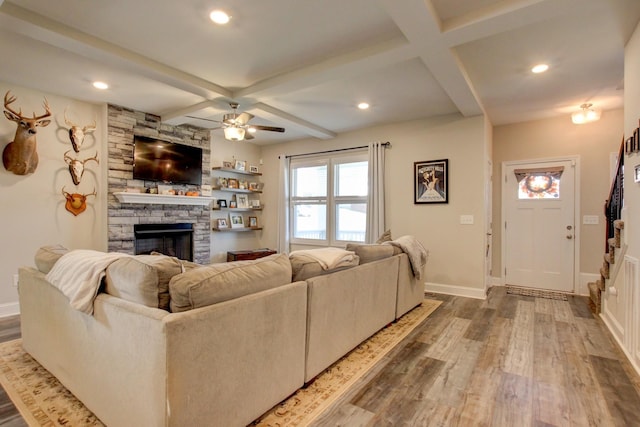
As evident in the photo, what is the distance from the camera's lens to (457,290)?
14.9ft

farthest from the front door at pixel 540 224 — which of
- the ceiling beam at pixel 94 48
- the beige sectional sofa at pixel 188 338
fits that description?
the ceiling beam at pixel 94 48

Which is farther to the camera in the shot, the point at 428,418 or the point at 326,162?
the point at 326,162

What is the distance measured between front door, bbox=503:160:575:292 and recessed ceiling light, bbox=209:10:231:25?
14.5 feet

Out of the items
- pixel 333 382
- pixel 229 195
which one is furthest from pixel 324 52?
pixel 229 195

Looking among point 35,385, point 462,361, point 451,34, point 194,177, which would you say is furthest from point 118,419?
point 194,177

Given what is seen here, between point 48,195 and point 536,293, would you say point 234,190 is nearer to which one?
point 48,195

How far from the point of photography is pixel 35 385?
2090 mm

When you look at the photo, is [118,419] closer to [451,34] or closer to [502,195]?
[451,34]

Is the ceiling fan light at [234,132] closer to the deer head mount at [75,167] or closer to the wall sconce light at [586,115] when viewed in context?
the deer head mount at [75,167]

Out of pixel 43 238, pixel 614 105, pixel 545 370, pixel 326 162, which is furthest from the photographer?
pixel 326 162

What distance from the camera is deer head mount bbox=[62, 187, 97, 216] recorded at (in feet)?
13.3

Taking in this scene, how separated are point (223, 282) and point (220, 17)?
199 cm

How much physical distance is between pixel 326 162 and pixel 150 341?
4884 mm

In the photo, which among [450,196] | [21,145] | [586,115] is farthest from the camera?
[450,196]
